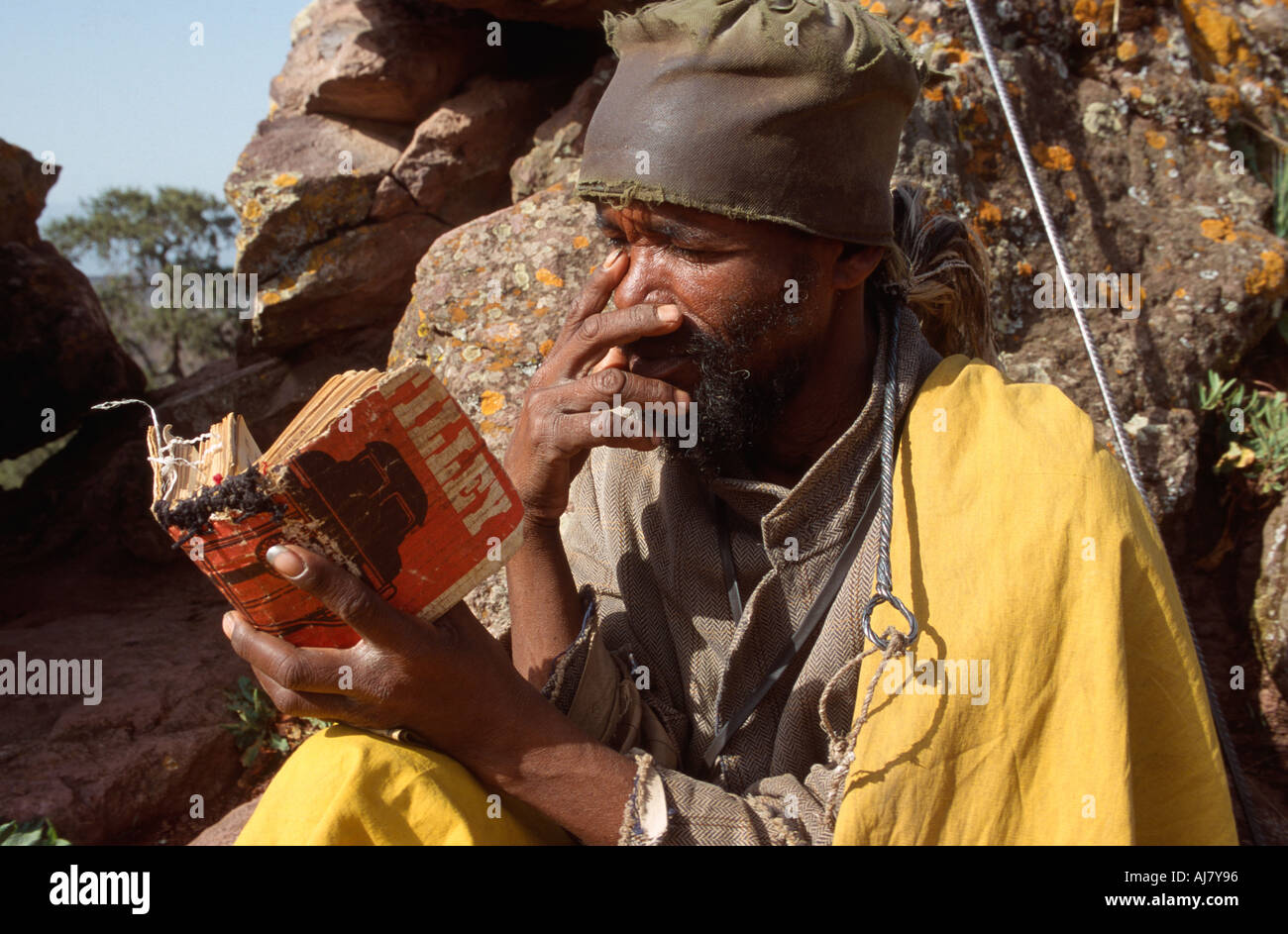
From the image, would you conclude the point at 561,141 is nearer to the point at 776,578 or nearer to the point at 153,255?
the point at 776,578

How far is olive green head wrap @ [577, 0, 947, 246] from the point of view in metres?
2.09

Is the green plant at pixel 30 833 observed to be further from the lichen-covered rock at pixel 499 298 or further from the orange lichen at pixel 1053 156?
the orange lichen at pixel 1053 156

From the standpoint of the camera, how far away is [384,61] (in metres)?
5.28

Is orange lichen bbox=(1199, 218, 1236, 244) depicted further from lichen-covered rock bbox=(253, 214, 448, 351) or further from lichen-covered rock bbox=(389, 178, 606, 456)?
lichen-covered rock bbox=(253, 214, 448, 351)

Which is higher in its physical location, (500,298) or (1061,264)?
(1061,264)

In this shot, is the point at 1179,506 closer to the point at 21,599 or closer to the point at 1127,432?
the point at 1127,432

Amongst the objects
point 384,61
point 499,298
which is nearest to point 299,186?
point 384,61

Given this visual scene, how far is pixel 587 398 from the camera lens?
2.12 m

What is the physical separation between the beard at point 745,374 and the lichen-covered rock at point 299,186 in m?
3.67

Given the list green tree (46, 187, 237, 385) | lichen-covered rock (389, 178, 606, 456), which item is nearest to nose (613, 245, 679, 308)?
lichen-covered rock (389, 178, 606, 456)

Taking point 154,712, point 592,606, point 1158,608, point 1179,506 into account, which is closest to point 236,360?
point 154,712

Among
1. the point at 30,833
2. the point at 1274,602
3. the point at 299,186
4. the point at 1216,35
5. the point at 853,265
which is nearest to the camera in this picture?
the point at 853,265

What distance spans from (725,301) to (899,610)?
734mm

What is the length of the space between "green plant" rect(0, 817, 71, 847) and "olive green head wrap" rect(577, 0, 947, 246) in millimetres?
2903
